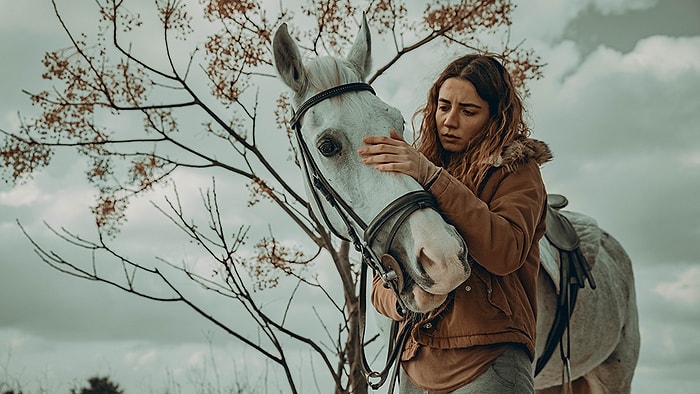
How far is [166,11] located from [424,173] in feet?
10.7

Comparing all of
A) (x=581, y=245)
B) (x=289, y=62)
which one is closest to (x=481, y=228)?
(x=289, y=62)

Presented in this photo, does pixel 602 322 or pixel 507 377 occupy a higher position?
pixel 602 322

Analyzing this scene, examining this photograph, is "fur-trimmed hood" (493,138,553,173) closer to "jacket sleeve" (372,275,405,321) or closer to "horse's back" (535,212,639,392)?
"jacket sleeve" (372,275,405,321)

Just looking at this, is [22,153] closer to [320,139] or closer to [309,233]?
[309,233]

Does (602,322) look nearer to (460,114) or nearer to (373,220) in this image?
(460,114)

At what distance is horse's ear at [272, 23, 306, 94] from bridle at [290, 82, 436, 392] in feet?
0.29

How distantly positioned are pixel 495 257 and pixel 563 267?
1522 mm

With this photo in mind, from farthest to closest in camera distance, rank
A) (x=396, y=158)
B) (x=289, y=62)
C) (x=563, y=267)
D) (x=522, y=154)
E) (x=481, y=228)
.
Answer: (x=563, y=267)
(x=289, y=62)
(x=522, y=154)
(x=396, y=158)
(x=481, y=228)

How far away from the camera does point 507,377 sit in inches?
70.5

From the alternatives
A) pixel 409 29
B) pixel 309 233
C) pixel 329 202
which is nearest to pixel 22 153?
pixel 309 233

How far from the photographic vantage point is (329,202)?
2.08m

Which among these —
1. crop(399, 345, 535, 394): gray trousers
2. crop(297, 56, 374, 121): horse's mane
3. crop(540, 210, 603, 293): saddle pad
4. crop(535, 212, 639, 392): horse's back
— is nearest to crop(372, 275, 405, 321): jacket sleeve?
crop(399, 345, 535, 394): gray trousers

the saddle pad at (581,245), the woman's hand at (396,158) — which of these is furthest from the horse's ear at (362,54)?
the saddle pad at (581,245)

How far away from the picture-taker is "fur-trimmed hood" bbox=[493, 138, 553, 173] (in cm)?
193
